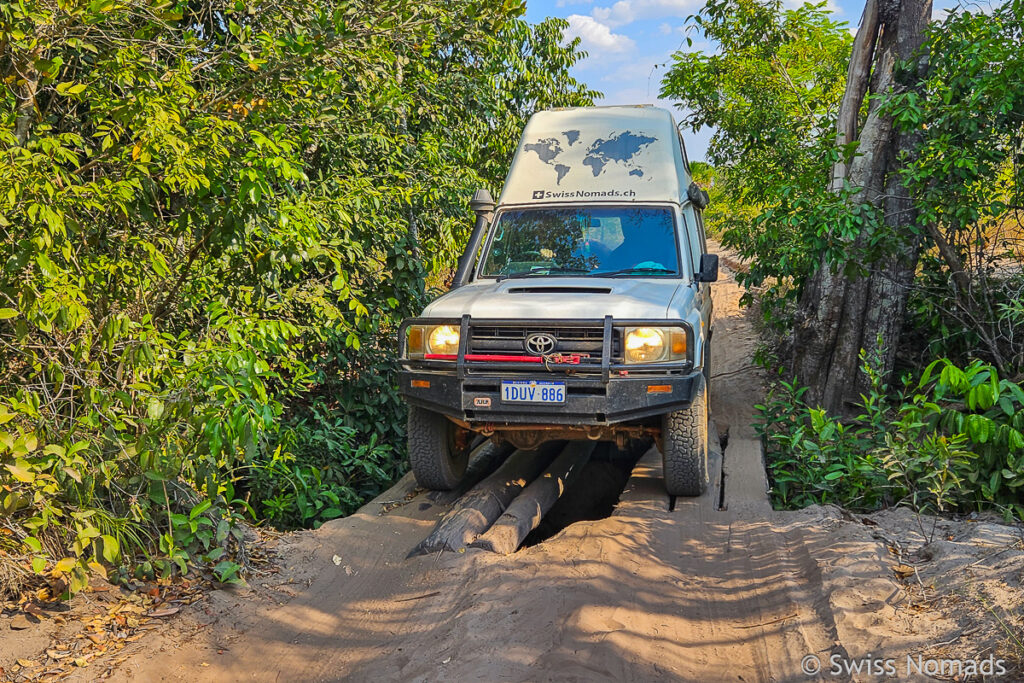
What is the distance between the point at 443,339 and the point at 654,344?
55.5 inches

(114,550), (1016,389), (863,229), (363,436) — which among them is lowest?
(363,436)

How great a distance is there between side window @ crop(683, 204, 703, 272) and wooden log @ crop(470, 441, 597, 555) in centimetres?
192

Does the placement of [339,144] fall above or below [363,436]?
above

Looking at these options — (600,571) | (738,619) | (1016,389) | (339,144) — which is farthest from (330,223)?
(1016,389)

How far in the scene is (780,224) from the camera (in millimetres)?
7957

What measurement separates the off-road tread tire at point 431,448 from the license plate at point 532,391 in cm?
91

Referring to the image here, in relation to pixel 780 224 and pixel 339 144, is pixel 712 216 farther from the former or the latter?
pixel 339 144

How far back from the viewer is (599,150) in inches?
281

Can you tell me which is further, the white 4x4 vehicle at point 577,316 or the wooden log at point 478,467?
the wooden log at point 478,467

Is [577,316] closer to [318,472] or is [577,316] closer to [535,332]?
[535,332]

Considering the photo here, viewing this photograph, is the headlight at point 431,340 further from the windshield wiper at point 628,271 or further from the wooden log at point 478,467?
the windshield wiper at point 628,271

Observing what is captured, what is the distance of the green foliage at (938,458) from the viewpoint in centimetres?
502

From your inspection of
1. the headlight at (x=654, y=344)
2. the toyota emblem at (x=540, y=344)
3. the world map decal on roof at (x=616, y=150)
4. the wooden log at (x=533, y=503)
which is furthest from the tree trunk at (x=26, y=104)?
the world map decal on roof at (x=616, y=150)

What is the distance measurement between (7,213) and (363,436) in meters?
4.75
